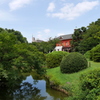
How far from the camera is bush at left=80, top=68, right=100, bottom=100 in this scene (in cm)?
453

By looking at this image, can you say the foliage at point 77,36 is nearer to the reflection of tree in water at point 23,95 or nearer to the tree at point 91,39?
the tree at point 91,39

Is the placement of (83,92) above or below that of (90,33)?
below

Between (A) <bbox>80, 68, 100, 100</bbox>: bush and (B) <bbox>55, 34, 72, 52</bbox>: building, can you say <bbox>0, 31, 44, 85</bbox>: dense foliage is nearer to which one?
(A) <bbox>80, 68, 100, 100</bbox>: bush

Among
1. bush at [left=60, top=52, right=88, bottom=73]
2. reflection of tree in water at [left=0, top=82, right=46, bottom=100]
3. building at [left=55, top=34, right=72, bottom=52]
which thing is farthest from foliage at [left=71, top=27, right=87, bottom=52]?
reflection of tree in water at [left=0, top=82, right=46, bottom=100]

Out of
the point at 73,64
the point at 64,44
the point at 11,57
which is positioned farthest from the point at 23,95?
the point at 64,44

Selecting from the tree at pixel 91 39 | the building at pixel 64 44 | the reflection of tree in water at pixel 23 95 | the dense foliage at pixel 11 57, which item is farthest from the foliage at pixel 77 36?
the dense foliage at pixel 11 57

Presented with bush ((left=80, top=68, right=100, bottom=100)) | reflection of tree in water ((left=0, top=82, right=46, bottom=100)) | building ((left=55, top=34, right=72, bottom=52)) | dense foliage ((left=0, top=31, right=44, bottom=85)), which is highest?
building ((left=55, top=34, right=72, bottom=52))

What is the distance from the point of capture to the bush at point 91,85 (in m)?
4.53

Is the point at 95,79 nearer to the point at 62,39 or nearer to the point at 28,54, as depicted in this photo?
the point at 28,54

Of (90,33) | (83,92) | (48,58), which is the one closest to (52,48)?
(90,33)

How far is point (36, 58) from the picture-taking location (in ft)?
29.0

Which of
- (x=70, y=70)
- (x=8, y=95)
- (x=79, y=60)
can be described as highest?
(x=79, y=60)

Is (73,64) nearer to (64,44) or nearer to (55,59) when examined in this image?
(55,59)

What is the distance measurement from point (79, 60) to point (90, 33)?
45.0 ft
